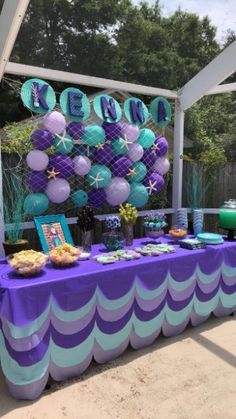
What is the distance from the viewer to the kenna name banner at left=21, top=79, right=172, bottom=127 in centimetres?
276

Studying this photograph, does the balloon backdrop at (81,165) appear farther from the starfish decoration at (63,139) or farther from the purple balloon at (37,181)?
the purple balloon at (37,181)

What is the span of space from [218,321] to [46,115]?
2.26 m

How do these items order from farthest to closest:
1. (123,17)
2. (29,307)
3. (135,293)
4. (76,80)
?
(123,17), (76,80), (135,293), (29,307)

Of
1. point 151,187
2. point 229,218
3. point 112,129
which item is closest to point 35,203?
point 112,129

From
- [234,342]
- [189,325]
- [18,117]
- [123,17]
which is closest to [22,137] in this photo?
[189,325]

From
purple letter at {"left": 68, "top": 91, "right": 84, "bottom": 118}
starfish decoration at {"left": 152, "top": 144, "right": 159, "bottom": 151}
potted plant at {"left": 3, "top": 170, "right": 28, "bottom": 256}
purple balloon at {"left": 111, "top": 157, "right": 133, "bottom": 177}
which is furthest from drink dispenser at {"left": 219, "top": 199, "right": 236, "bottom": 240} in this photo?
potted plant at {"left": 3, "top": 170, "right": 28, "bottom": 256}

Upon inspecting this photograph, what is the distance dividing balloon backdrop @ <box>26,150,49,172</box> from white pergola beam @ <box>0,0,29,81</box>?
27.6 inches

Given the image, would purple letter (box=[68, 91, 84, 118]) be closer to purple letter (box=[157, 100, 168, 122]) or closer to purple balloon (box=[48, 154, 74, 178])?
purple balloon (box=[48, 154, 74, 178])

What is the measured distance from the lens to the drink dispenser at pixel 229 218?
133 inches

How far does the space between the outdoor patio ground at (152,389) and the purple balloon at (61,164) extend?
1470 millimetres

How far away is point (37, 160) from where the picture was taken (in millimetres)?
2865

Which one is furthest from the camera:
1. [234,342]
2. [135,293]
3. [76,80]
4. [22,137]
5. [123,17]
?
[123,17]

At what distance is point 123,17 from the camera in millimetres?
8344

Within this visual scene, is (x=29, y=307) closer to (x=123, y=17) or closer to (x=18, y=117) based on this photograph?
(x=123, y=17)
